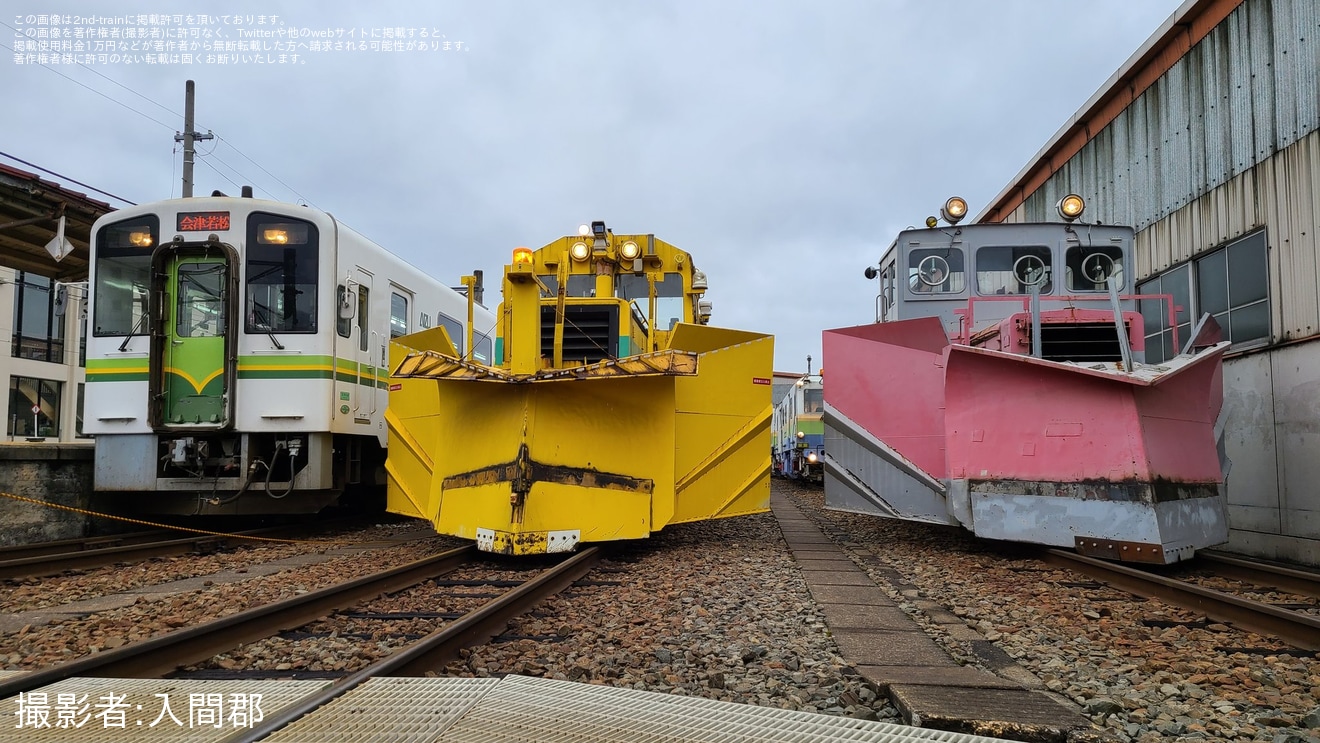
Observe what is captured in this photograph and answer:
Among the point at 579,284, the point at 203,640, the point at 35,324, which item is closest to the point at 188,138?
the point at 35,324

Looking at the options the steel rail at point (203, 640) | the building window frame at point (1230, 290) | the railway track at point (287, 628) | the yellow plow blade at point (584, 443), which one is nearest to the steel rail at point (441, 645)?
the railway track at point (287, 628)

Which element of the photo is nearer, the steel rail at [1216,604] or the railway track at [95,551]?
the steel rail at [1216,604]

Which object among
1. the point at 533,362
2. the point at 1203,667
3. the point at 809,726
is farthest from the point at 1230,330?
the point at 809,726

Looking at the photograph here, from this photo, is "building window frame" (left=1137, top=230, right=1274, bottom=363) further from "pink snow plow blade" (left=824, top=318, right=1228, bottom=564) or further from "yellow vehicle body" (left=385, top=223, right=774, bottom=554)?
"yellow vehicle body" (left=385, top=223, right=774, bottom=554)

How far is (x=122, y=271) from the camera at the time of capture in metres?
7.97

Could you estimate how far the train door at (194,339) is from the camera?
25.2ft

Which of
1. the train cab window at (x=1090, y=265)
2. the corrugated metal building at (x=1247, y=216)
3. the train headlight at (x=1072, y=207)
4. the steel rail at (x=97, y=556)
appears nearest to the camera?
the steel rail at (x=97, y=556)

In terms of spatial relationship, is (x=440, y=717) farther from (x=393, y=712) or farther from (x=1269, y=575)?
(x=1269, y=575)

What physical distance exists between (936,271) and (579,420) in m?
5.05

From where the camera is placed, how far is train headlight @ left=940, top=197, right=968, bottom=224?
8727mm


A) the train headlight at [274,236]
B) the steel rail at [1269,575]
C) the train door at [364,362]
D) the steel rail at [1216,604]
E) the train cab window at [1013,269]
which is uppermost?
the train headlight at [274,236]

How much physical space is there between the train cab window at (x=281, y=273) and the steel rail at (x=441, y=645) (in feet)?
14.7

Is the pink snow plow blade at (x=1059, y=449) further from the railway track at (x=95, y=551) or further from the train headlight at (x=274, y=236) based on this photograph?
the railway track at (x=95, y=551)

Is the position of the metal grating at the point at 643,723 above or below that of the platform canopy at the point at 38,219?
below
